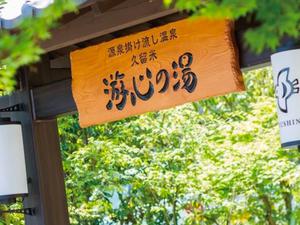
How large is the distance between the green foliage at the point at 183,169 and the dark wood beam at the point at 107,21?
3.26 meters

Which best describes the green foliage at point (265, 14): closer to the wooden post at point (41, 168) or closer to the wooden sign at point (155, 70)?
the wooden sign at point (155, 70)

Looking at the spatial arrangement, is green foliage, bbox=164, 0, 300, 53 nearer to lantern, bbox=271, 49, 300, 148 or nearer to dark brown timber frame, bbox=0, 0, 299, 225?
lantern, bbox=271, 49, 300, 148

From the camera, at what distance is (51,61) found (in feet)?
14.9

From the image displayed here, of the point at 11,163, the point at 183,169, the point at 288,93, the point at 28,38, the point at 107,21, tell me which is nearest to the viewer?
the point at 28,38

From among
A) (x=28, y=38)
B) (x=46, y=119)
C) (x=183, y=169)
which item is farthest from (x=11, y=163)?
(x=183, y=169)

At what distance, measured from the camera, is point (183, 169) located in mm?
7348

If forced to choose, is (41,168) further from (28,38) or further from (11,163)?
(28,38)

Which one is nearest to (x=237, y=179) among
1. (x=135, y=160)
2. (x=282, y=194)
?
(x=282, y=194)

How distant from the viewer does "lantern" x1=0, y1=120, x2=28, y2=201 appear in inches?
163

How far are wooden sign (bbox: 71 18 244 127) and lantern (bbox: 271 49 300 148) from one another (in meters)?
0.24

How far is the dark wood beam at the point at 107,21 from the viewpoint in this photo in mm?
3502

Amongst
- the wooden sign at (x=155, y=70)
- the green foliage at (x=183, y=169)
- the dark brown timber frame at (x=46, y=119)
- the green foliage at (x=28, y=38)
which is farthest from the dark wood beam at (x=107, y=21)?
the green foliage at (x=183, y=169)

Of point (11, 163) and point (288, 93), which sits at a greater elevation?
point (288, 93)

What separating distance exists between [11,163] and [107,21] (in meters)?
1.13
